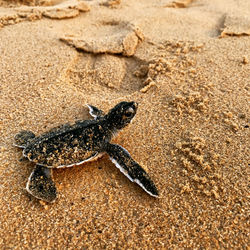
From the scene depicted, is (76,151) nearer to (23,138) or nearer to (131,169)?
(131,169)

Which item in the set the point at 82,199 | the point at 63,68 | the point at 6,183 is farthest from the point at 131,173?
the point at 63,68

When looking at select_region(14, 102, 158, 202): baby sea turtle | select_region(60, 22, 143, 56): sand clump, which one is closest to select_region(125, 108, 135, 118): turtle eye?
select_region(14, 102, 158, 202): baby sea turtle

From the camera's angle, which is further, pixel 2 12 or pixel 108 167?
pixel 2 12

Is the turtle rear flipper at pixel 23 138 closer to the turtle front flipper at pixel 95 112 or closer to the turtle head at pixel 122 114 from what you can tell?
the turtle front flipper at pixel 95 112

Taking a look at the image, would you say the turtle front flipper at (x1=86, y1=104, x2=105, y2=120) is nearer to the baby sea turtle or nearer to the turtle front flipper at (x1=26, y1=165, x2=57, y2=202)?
the baby sea turtle

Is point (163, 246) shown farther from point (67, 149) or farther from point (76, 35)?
point (76, 35)
